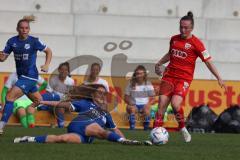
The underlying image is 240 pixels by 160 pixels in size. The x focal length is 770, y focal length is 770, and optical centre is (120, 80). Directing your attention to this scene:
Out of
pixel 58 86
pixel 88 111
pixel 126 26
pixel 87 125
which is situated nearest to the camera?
pixel 87 125

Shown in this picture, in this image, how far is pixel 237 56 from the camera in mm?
20438

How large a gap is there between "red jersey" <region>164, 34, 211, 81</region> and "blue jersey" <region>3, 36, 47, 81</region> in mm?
2304

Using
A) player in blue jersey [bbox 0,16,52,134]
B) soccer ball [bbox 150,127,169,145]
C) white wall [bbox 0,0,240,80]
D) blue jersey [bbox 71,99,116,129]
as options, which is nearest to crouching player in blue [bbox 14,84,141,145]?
blue jersey [bbox 71,99,116,129]

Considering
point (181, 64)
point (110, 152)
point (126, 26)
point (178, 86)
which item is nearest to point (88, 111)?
point (110, 152)

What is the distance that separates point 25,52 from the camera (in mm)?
12648

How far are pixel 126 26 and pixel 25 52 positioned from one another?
825cm

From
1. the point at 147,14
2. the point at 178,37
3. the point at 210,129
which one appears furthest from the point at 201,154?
the point at 147,14

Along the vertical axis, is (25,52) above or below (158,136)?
above

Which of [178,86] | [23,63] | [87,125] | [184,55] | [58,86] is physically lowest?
[58,86]

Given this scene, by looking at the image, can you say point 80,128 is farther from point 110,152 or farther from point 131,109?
point 131,109

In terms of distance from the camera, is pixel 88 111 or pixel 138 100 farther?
pixel 138 100

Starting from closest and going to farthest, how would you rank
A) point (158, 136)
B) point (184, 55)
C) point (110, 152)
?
point (110, 152) → point (158, 136) → point (184, 55)

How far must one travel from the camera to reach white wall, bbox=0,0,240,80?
2017 cm

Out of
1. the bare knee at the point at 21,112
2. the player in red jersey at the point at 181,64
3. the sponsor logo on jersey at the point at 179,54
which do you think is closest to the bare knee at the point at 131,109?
the bare knee at the point at 21,112
